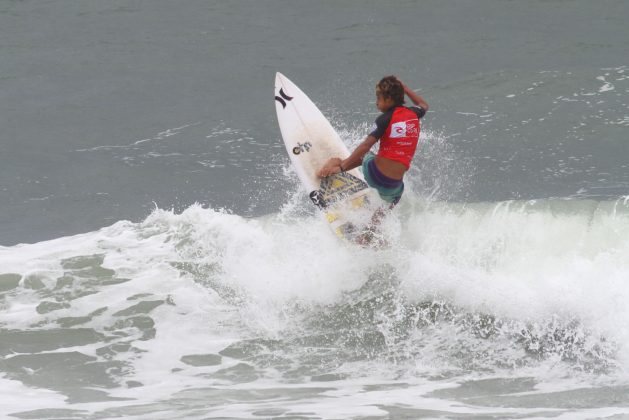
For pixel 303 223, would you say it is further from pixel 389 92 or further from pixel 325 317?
pixel 389 92

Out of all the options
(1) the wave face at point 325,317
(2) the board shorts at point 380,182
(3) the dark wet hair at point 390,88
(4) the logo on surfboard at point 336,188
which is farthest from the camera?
(4) the logo on surfboard at point 336,188

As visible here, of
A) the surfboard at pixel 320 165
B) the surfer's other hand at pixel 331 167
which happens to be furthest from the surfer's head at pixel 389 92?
the surfboard at pixel 320 165

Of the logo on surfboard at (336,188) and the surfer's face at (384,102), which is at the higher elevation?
the surfer's face at (384,102)

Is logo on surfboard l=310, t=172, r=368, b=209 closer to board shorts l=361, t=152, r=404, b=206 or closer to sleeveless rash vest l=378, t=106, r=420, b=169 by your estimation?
board shorts l=361, t=152, r=404, b=206

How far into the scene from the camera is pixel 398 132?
7.84m

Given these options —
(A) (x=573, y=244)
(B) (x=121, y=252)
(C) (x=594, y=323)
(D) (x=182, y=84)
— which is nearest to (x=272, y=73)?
(D) (x=182, y=84)

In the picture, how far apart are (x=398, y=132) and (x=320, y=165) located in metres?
1.39

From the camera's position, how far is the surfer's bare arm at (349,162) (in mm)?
7871

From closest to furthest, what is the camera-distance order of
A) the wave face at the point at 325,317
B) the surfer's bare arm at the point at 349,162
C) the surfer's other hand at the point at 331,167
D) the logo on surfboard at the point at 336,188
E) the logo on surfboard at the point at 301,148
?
the wave face at the point at 325,317, the surfer's bare arm at the point at 349,162, the surfer's other hand at the point at 331,167, the logo on surfboard at the point at 336,188, the logo on surfboard at the point at 301,148

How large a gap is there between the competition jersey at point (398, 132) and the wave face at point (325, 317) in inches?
32.2

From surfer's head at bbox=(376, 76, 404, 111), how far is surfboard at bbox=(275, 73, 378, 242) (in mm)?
1163

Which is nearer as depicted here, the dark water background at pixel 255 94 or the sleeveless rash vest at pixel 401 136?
the sleeveless rash vest at pixel 401 136

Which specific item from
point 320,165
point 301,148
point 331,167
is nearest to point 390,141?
point 331,167

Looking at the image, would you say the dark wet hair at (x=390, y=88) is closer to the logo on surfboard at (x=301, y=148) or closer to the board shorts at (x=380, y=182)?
the board shorts at (x=380, y=182)
